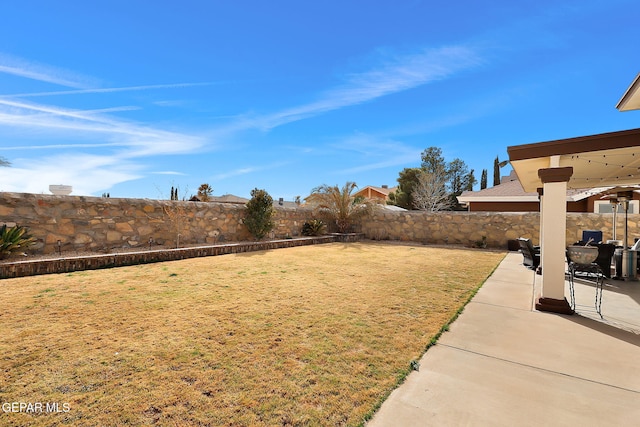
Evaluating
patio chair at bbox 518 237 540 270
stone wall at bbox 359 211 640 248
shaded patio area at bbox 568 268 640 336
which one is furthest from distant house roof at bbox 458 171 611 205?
shaded patio area at bbox 568 268 640 336

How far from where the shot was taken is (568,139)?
14.9 ft

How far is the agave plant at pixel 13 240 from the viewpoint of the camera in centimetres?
628

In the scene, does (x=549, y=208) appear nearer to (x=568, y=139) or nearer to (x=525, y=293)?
(x=568, y=139)

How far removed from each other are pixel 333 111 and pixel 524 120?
473 inches

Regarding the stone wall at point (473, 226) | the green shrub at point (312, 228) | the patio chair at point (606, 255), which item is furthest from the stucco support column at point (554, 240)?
the green shrub at point (312, 228)

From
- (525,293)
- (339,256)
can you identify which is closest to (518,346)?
(525,293)

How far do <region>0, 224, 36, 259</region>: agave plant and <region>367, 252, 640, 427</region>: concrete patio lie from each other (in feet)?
28.6

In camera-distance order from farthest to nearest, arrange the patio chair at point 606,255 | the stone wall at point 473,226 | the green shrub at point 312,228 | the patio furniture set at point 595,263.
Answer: the green shrub at point 312,228 < the stone wall at point 473,226 < the patio chair at point 606,255 < the patio furniture set at point 595,263

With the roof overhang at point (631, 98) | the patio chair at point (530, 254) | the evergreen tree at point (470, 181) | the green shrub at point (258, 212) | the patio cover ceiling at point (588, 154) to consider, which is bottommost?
the patio chair at point (530, 254)

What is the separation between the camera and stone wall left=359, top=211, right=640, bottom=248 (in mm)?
11922
